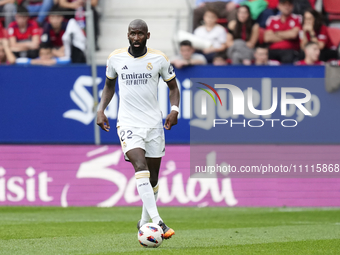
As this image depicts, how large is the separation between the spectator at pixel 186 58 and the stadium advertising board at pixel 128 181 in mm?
1672

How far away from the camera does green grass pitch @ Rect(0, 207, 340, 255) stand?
19.6 ft

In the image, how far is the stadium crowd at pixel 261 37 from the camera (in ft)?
42.2

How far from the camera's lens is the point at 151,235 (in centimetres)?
579

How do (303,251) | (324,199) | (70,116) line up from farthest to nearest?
(70,116)
(324,199)
(303,251)

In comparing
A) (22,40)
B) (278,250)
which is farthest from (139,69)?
(22,40)

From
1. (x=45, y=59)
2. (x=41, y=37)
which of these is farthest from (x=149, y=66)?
(x=41, y=37)

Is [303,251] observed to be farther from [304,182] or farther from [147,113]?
[304,182]

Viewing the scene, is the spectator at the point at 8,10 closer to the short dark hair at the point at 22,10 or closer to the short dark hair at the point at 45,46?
the short dark hair at the point at 22,10

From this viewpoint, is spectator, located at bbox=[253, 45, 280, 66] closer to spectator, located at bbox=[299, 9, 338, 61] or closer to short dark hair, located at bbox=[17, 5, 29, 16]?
spectator, located at bbox=[299, 9, 338, 61]

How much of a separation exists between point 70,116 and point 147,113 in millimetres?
6794

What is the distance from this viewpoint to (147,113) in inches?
251

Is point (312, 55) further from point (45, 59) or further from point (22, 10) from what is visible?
point (22, 10)

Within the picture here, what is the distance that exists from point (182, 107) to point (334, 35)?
391 cm

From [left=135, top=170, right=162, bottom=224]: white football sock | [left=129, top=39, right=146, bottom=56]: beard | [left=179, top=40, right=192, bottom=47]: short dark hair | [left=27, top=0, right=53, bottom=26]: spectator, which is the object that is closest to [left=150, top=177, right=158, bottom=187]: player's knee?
[left=135, top=170, right=162, bottom=224]: white football sock
